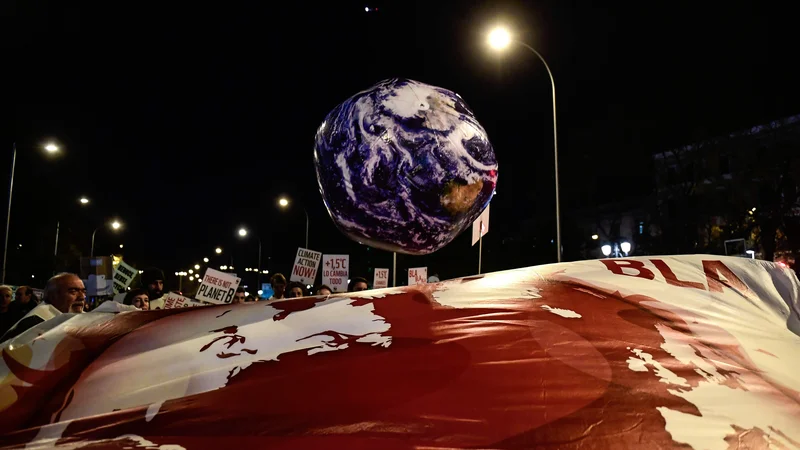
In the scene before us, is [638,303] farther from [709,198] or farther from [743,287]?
[709,198]

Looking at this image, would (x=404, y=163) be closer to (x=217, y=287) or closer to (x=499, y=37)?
(x=217, y=287)

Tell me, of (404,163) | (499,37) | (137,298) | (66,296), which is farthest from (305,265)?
(404,163)

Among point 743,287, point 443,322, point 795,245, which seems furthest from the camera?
point 795,245

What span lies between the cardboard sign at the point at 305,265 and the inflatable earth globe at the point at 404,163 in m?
11.3

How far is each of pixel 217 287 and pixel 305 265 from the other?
11.3 ft

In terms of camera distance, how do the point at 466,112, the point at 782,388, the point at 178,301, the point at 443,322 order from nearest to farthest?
the point at 782,388 → the point at 443,322 → the point at 466,112 → the point at 178,301

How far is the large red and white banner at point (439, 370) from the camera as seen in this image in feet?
4.76

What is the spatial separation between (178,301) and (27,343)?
7887 millimetres

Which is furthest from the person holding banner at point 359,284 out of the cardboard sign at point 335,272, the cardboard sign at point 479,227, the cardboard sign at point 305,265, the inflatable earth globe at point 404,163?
the inflatable earth globe at point 404,163

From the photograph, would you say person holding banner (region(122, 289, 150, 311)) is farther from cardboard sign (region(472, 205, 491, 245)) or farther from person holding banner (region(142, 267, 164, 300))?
cardboard sign (region(472, 205, 491, 245))

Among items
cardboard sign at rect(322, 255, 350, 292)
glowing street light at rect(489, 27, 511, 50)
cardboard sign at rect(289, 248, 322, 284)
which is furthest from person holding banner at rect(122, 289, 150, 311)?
glowing street light at rect(489, 27, 511, 50)

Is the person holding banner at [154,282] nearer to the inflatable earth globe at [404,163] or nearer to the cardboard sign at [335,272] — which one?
the cardboard sign at [335,272]

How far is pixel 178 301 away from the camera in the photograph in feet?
30.5

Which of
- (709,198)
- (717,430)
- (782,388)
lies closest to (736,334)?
(782,388)
